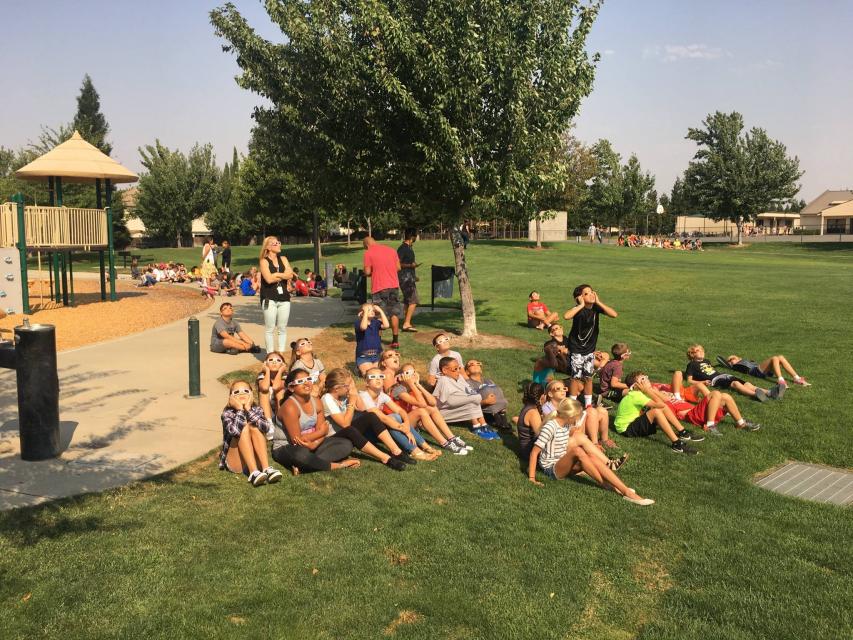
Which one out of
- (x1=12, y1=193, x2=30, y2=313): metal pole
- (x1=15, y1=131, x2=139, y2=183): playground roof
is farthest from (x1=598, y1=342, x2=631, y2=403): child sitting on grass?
(x1=15, y1=131, x2=139, y2=183): playground roof

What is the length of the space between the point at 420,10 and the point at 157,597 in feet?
34.8

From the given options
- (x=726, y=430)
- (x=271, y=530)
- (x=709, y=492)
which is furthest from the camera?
(x=726, y=430)

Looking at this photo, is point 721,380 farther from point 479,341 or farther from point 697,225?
point 697,225

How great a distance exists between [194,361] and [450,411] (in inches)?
136

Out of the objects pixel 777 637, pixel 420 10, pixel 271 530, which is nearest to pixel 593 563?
pixel 777 637

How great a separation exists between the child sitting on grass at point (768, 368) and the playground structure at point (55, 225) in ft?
46.7

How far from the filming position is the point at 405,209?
1512cm

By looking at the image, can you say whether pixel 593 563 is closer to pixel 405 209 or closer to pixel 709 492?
Answer: pixel 709 492

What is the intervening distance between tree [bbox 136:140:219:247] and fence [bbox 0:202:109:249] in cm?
3658

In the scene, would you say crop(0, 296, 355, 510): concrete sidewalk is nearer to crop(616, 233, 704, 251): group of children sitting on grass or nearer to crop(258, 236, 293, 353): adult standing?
crop(258, 236, 293, 353): adult standing

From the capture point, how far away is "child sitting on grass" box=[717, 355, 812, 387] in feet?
34.8

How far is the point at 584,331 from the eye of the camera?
9.34 meters

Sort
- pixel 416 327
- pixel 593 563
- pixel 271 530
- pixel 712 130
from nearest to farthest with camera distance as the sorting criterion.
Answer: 1. pixel 593 563
2. pixel 271 530
3. pixel 416 327
4. pixel 712 130

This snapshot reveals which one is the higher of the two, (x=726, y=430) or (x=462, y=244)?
(x=462, y=244)
